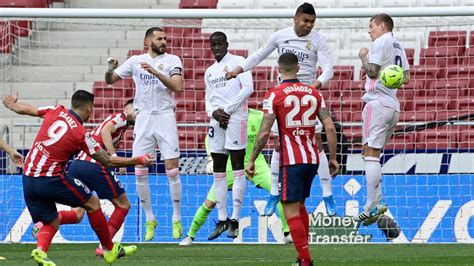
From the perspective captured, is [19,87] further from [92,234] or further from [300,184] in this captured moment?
[300,184]

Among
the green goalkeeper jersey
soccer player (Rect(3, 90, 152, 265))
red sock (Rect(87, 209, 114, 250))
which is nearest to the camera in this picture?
soccer player (Rect(3, 90, 152, 265))

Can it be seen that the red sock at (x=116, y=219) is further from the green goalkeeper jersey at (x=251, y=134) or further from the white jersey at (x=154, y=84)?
the green goalkeeper jersey at (x=251, y=134)

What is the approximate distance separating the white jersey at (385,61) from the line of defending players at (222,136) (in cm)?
1

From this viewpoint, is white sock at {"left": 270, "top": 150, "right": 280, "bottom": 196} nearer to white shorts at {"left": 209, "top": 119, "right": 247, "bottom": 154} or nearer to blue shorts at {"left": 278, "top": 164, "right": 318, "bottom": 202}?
white shorts at {"left": 209, "top": 119, "right": 247, "bottom": 154}

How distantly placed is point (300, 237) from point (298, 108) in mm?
1240

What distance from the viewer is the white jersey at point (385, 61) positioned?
14.6 m

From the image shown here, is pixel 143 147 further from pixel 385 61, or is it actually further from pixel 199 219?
pixel 385 61

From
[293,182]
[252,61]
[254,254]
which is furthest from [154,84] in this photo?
[293,182]

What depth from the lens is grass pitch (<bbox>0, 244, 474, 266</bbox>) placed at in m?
13.2

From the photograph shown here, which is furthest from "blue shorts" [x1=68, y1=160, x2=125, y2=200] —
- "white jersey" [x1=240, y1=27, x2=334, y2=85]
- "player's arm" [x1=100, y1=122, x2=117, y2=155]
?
"white jersey" [x1=240, y1=27, x2=334, y2=85]

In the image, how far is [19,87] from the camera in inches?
823

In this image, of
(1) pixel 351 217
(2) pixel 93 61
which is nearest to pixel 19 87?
(2) pixel 93 61

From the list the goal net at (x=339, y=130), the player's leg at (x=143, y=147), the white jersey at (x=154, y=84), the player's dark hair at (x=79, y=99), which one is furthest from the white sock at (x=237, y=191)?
the player's dark hair at (x=79, y=99)

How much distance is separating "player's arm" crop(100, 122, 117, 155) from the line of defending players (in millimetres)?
12
